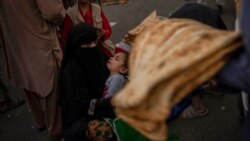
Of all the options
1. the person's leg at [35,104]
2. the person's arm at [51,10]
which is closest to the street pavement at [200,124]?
the person's leg at [35,104]

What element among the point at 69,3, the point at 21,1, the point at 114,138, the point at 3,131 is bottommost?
the point at 3,131

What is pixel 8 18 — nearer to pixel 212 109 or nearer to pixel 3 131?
pixel 3 131

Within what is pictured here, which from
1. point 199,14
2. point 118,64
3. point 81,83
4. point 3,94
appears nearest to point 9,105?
point 3,94

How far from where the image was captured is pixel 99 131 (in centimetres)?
330

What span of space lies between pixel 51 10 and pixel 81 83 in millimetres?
Result: 754

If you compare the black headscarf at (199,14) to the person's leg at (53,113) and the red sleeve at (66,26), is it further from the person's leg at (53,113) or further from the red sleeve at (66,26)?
the person's leg at (53,113)

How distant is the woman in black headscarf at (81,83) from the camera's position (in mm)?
3391

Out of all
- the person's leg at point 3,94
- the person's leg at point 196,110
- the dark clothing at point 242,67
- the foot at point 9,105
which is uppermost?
the dark clothing at point 242,67

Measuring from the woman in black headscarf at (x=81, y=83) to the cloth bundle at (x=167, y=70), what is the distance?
2093 millimetres

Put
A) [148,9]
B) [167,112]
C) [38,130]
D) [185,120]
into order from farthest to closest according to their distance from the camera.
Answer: [148,9] → [38,130] → [185,120] → [167,112]

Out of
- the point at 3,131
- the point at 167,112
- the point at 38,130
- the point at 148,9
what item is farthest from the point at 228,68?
the point at 148,9

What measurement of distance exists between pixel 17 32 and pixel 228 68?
298cm

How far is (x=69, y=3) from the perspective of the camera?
467 centimetres

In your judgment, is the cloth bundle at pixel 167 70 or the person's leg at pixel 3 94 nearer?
the cloth bundle at pixel 167 70
